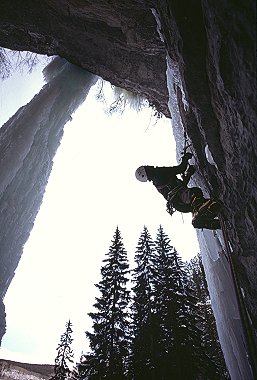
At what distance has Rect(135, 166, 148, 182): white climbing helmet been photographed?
462 centimetres

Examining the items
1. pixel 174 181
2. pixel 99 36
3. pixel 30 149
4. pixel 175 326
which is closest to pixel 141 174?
pixel 174 181

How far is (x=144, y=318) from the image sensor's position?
1383cm

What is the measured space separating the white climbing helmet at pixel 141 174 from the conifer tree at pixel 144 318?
33.9 feet

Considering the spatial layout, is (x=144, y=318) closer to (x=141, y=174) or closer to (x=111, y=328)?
(x=111, y=328)

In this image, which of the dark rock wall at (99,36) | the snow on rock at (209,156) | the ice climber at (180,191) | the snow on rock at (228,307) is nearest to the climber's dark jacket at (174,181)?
the ice climber at (180,191)

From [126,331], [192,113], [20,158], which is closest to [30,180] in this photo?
[20,158]

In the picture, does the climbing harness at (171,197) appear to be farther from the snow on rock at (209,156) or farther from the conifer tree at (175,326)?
the conifer tree at (175,326)

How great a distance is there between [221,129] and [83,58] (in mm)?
6896

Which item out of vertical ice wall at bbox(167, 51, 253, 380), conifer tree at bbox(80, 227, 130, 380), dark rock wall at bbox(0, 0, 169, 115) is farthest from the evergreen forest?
dark rock wall at bbox(0, 0, 169, 115)

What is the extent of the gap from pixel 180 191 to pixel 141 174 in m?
0.80

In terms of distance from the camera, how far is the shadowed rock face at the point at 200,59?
2.47m

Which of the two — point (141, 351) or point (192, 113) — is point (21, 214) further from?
point (192, 113)

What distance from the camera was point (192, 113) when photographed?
458cm

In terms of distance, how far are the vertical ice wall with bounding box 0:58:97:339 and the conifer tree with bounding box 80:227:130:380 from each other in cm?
711
